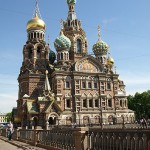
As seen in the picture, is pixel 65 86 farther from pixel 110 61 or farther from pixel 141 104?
pixel 141 104

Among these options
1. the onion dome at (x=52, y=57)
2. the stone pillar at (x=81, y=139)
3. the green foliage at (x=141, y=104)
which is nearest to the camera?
the stone pillar at (x=81, y=139)

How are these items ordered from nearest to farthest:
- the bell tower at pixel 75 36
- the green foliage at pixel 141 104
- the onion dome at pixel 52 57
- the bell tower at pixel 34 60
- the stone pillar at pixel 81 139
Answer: the stone pillar at pixel 81 139 < the bell tower at pixel 34 60 < the bell tower at pixel 75 36 < the onion dome at pixel 52 57 < the green foliage at pixel 141 104

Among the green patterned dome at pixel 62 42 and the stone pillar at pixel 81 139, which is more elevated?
the green patterned dome at pixel 62 42

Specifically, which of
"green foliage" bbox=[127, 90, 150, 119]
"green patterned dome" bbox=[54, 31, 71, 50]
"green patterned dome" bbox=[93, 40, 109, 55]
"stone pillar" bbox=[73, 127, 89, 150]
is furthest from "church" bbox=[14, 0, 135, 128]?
"stone pillar" bbox=[73, 127, 89, 150]

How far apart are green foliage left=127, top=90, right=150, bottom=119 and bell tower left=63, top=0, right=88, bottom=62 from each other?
21715 millimetres

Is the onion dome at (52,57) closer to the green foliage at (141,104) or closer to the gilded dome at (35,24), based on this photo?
the gilded dome at (35,24)

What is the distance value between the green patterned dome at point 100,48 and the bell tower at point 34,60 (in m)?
9.00

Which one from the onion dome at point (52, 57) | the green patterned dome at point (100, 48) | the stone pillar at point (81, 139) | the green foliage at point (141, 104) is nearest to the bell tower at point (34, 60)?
the onion dome at point (52, 57)

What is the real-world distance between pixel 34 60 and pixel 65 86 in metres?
7.01

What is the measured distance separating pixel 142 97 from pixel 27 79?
31.2 m

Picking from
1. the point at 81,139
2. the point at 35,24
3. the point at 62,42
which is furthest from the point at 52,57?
the point at 81,139

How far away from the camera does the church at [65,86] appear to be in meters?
39.1

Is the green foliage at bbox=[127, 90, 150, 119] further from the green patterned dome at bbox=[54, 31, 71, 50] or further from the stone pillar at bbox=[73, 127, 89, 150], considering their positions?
the stone pillar at bbox=[73, 127, 89, 150]

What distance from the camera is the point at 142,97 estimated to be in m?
62.3
